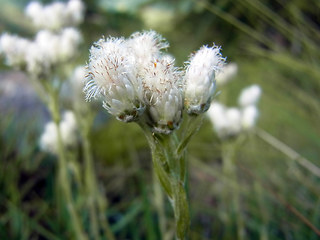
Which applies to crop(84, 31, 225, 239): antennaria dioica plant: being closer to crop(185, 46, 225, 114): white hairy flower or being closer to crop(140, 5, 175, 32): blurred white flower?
crop(185, 46, 225, 114): white hairy flower

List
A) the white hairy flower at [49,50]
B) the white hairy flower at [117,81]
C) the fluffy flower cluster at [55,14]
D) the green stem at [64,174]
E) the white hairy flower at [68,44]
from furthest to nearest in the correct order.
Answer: the fluffy flower cluster at [55,14] → the white hairy flower at [68,44] → the white hairy flower at [49,50] → the green stem at [64,174] → the white hairy flower at [117,81]

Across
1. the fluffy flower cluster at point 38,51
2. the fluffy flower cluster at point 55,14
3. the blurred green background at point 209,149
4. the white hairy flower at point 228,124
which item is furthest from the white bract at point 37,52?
the white hairy flower at point 228,124

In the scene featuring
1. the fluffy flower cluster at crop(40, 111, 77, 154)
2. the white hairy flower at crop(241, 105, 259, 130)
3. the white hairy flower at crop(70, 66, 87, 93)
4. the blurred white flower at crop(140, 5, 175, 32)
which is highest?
the blurred white flower at crop(140, 5, 175, 32)

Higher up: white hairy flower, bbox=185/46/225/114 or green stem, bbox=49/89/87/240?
green stem, bbox=49/89/87/240

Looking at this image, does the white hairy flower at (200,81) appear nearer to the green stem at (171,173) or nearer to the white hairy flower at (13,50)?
the green stem at (171,173)

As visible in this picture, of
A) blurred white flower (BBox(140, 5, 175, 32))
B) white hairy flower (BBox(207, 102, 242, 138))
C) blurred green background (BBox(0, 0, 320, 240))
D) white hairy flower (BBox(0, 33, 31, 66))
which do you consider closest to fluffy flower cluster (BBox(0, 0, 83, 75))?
A: white hairy flower (BBox(0, 33, 31, 66))

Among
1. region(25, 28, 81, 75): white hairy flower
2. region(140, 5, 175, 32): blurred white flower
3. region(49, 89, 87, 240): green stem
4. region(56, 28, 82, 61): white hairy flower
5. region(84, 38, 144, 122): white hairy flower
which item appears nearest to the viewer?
region(84, 38, 144, 122): white hairy flower

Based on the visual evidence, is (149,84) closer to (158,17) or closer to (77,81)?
(77,81)

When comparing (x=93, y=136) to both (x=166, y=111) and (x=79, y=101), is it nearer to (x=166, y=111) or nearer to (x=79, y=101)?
(x=79, y=101)
